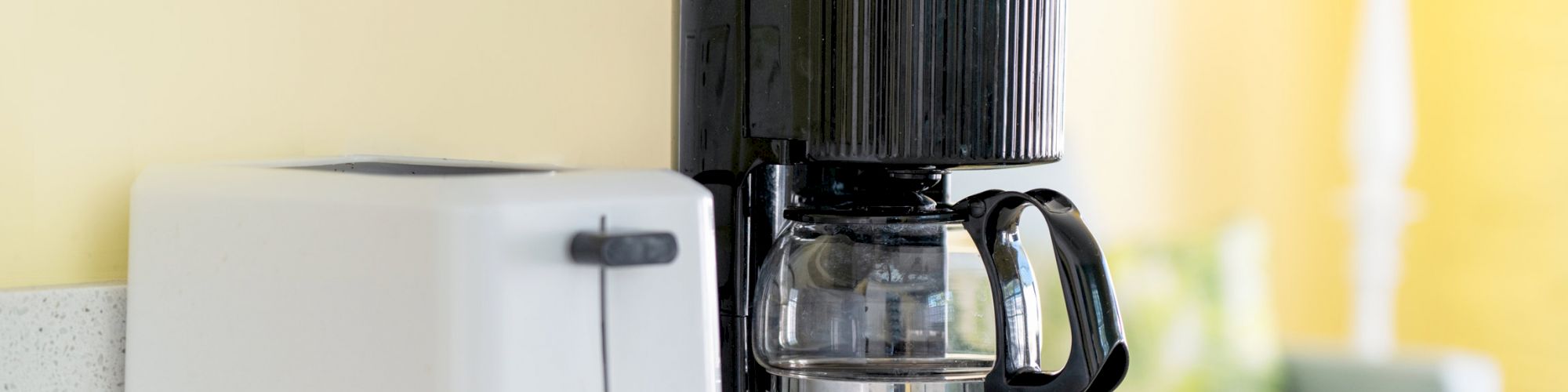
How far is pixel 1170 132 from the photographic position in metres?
2.35

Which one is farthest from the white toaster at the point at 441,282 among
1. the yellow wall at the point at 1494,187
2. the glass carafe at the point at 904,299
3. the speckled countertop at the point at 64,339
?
the yellow wall at the point at 1494,187

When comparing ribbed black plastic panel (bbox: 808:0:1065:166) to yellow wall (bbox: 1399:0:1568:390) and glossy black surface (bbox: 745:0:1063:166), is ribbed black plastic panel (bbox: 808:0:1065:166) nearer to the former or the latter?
glossy black surface (bbox: 745:0:1063:166)

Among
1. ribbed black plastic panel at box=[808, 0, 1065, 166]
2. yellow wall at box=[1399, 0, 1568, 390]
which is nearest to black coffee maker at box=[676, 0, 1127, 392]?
ribbed black plastic panel at box=[808, 0, 1065, 166]

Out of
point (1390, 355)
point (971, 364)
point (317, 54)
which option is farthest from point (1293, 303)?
point (317, 54)

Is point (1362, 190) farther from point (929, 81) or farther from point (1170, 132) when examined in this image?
point (929, 81)

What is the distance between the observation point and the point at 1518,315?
2803mm

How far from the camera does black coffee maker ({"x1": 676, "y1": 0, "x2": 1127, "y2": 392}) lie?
53cm

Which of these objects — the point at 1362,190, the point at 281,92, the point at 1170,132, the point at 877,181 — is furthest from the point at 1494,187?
the point at 281,92

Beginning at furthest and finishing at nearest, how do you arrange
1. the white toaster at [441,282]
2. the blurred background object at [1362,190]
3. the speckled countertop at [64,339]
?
the blurred background object at [1362,190] < the speckled countertop at [64,339] < the white toaster at [441,282]

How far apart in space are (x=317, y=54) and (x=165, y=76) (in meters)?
0.07

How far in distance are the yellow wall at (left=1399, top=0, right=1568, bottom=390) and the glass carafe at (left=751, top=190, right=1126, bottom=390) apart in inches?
102

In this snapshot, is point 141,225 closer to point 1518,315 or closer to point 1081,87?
point 1081,87

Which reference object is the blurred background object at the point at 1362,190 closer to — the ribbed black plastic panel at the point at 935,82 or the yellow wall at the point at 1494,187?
the yellow wall at the point at 1494,187

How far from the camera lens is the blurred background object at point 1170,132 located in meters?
0.51
